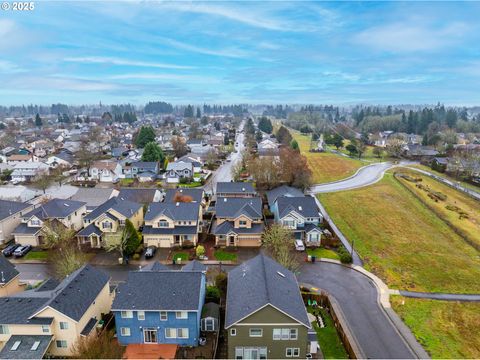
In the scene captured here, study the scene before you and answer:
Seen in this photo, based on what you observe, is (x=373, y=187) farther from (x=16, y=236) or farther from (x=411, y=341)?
(x=16, y=236)

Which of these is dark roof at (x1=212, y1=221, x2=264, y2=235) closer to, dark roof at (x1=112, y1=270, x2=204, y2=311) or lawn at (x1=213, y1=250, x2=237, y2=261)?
lawn at (x1=213, y1=250, x2=237, y2=261)

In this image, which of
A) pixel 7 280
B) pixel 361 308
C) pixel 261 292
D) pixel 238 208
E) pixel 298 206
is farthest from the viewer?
pixel 298 206

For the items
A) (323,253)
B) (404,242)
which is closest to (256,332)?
(323,253)

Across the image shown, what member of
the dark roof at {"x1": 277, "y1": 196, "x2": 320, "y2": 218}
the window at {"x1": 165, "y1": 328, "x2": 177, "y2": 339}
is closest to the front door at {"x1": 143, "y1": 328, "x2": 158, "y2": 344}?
the window at {"x1": 165, "y1": 328, "x2": 177, "y2": 339}

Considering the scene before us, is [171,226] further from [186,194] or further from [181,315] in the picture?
[181,315]

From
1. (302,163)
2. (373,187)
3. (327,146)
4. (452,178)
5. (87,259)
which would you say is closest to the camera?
(87,259)

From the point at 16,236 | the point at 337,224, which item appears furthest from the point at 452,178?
the point at 16,236
